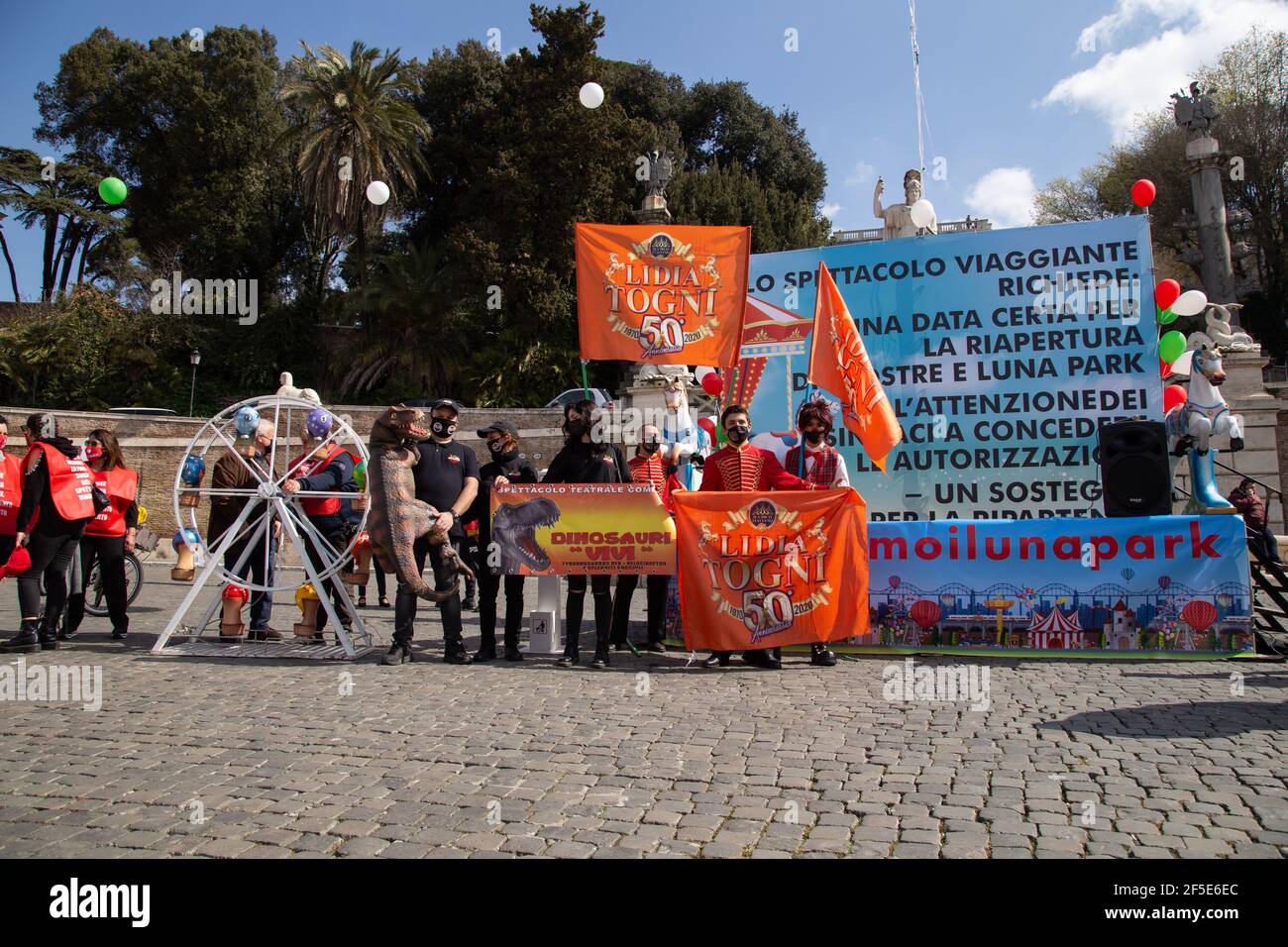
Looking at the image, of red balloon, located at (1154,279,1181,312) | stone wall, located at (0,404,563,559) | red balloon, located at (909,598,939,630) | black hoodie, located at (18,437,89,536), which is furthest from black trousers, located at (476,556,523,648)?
stone wall, located at (0,404,563,559)

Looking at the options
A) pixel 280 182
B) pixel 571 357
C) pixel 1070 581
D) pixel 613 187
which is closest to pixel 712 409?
pixel 571 357

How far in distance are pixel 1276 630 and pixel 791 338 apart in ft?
16.5

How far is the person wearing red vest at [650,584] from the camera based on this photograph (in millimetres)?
8422

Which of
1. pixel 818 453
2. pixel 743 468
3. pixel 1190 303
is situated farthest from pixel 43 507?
pixel 1190 303

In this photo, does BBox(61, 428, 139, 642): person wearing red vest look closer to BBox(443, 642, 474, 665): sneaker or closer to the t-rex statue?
the t-rex statue

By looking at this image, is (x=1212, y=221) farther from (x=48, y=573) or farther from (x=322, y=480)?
(x=48, y=573)

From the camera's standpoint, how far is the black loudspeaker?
25.4 feet

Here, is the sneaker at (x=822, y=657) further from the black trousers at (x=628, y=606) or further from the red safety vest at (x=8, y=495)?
the red safety vest at (x=8, y=495)

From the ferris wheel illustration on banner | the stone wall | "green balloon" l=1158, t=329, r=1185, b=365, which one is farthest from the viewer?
the stone wall

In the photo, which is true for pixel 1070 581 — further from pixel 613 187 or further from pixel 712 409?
pixel 613 187

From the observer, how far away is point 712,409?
979 inches

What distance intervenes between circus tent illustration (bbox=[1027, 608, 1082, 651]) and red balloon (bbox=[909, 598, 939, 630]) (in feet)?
2.45

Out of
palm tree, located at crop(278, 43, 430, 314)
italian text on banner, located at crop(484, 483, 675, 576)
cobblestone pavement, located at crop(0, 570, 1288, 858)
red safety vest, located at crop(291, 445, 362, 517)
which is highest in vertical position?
palm tree, located at crop(278, 43, 430, 314)

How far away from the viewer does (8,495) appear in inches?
334
